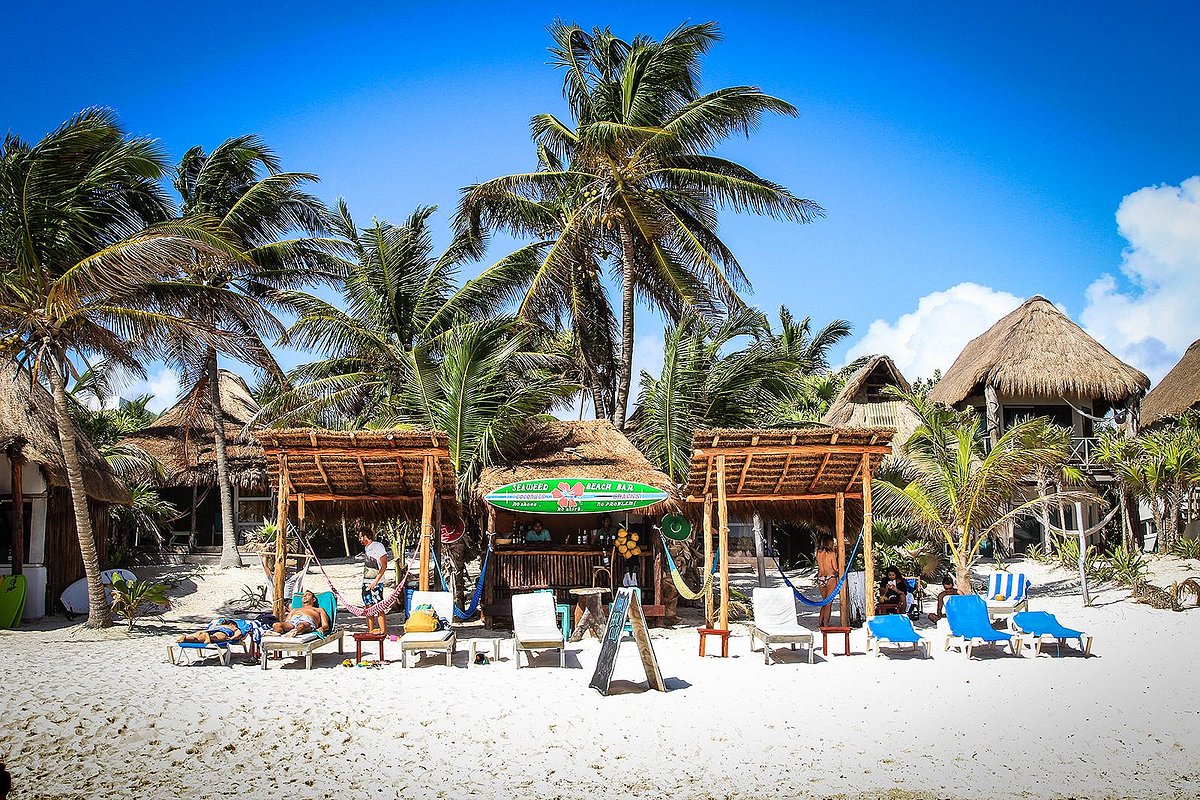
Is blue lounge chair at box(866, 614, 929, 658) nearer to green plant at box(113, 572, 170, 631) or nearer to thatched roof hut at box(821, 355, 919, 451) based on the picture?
green plant at box(113, 572, 170, 631)

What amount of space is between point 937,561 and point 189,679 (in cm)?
1447

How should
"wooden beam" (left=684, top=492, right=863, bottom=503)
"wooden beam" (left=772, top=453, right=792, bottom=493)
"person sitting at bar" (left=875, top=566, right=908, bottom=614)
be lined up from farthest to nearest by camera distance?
"wooden beam" (left=684, top=492, right=863, bottom=503) → "person sitting at bar" (left=875, top=566, right=908, bottom=614) → "wooden beam" (left=772, top=453, right=792, bottom=493)

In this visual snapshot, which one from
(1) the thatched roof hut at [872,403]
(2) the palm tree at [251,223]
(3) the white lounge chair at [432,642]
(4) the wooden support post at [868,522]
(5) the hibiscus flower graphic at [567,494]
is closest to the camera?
(3) the white lounge chair at [432,642]

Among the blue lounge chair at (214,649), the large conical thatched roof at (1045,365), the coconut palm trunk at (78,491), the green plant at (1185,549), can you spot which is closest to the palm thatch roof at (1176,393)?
the large conical thatched roof at (1045,365)

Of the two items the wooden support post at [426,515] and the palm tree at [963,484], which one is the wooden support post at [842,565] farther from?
the wooden support post at [426,515]

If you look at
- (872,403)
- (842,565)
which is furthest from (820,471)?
(872,403)

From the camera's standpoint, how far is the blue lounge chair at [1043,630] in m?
9.93

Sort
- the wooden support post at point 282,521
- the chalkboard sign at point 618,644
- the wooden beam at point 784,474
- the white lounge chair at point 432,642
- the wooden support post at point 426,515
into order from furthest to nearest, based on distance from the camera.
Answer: the wooden beam at point 784,474, the wooden support post at point 282,521, the wooden support post at point 426,515, the white lounge chair at point 432,642, the chalkboard sign at point 618,644

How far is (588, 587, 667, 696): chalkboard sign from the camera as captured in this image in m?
8.34

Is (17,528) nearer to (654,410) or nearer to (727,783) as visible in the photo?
(654,410)

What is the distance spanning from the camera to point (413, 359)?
15344 mm

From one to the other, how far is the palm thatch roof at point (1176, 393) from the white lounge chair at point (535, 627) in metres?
18.1

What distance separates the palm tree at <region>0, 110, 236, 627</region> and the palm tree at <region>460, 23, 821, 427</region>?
7047 millimetres

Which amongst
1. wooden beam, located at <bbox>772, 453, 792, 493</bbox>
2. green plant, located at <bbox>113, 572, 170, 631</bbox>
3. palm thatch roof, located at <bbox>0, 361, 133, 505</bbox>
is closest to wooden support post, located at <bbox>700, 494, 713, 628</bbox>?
wooden beam, located at <bbox>772, 453, 792, 493</bbox>
